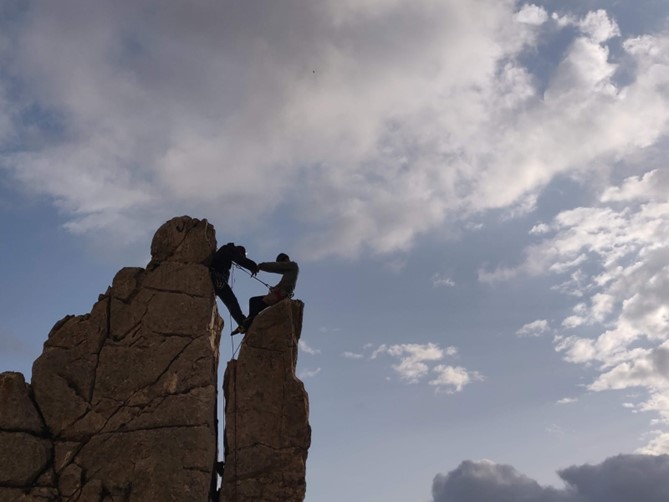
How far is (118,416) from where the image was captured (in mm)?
26219

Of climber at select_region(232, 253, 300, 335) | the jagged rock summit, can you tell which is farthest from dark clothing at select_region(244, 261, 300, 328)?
the jagged rock summit

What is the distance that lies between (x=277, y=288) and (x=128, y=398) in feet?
24.8

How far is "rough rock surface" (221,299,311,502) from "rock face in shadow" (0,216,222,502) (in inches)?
31.8

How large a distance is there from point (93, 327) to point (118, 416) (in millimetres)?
3833

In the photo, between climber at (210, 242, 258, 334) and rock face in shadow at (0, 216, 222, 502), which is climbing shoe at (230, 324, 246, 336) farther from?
rock face in shadow at (0, 216, 222, 502)

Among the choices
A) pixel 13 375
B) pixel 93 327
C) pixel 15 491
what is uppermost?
pixel 93 327

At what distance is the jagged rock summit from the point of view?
24906 millimetres

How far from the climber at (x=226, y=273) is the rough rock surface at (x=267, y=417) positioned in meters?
1.78

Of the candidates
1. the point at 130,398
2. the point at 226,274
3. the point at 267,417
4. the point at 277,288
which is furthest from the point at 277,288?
the point at 130,398

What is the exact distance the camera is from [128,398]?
2658 cm

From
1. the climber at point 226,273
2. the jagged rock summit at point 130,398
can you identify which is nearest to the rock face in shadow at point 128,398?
the jagged rock summit at point 130,398

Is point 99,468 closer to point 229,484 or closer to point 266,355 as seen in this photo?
point 229,484

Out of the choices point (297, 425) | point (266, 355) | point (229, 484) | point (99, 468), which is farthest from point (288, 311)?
point (99, 468)

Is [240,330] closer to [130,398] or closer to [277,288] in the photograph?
[277,288]
